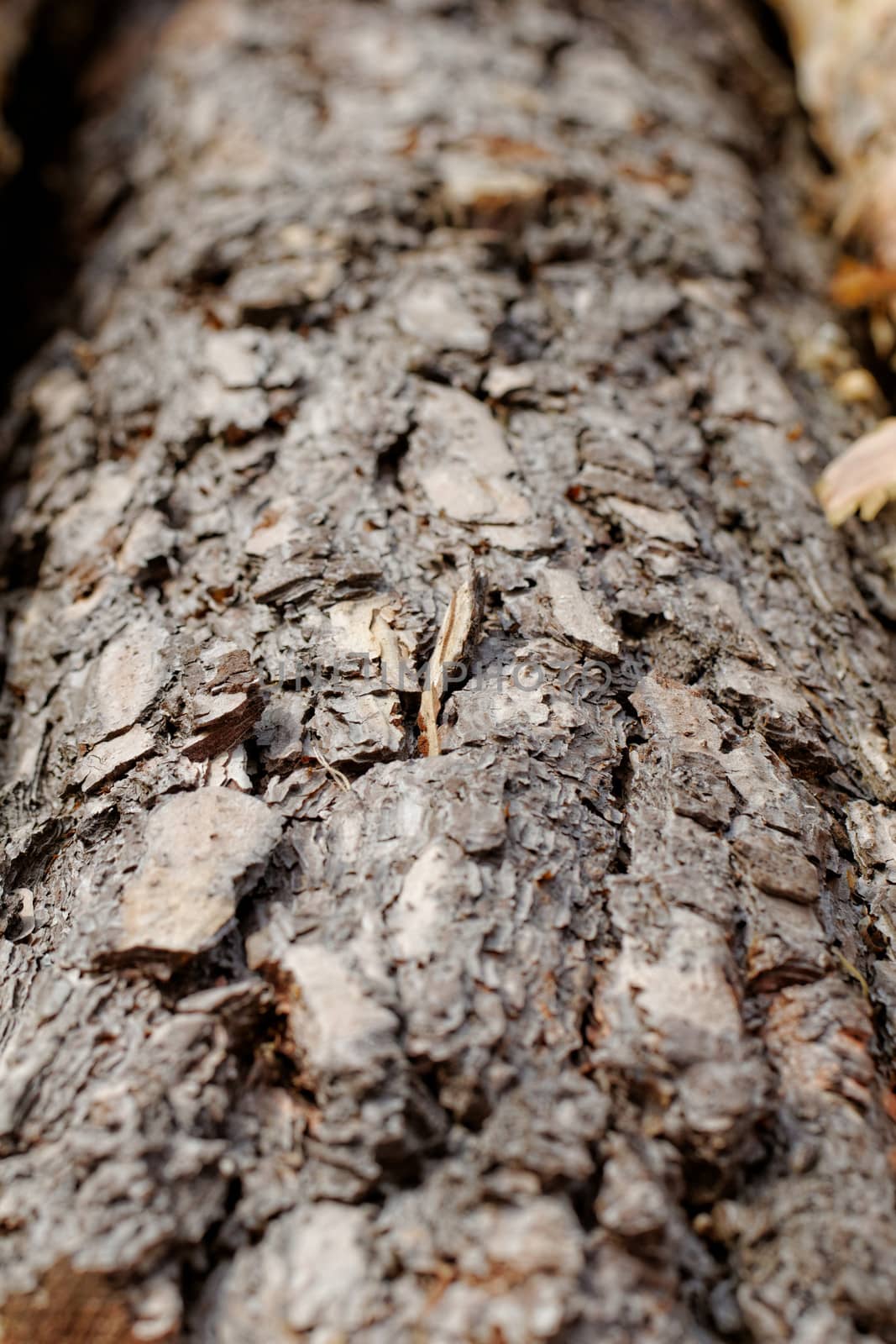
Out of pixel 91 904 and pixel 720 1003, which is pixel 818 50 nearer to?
pixel 720 1003

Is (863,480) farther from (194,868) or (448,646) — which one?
(194,868)

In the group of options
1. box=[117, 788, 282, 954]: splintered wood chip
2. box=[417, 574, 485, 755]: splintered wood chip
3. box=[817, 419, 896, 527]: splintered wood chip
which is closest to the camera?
box=[117, 788, 282, 954]: splintered wood chip

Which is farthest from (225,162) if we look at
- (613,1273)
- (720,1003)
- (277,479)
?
(613,1273)

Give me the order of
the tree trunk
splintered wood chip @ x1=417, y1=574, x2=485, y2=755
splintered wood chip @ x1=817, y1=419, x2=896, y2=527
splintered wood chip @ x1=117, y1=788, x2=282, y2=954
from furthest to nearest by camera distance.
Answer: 1. splintered wood chip @ x1=817, y1=419, x2=896, y2=527
2. splintered wood chip @ x1=417, y1=574, x2=485, y2=755
3. splintered wood chip @ x1=117, y1=788, x2=282, y2=954
4. the tree trunk

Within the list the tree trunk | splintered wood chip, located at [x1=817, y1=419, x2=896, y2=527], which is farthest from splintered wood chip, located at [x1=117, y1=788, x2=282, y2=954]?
splintered wood chip, located at [x1=817, y1=419, x2=896, y2=527]

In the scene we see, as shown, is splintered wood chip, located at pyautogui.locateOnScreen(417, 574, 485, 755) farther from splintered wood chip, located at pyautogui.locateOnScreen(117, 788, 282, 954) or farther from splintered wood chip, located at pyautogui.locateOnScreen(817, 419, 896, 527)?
splintered wood chip, located at pyautogui.locateOnScreen(817, 419, 896, 527)

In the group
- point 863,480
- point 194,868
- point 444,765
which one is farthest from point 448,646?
point 863,480

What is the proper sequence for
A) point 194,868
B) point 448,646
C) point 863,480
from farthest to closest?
point 863,480 → point 448,646 → point 194,868

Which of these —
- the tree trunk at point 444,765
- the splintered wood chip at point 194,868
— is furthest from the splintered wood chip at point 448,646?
the splintered wood chip at point 194,868
